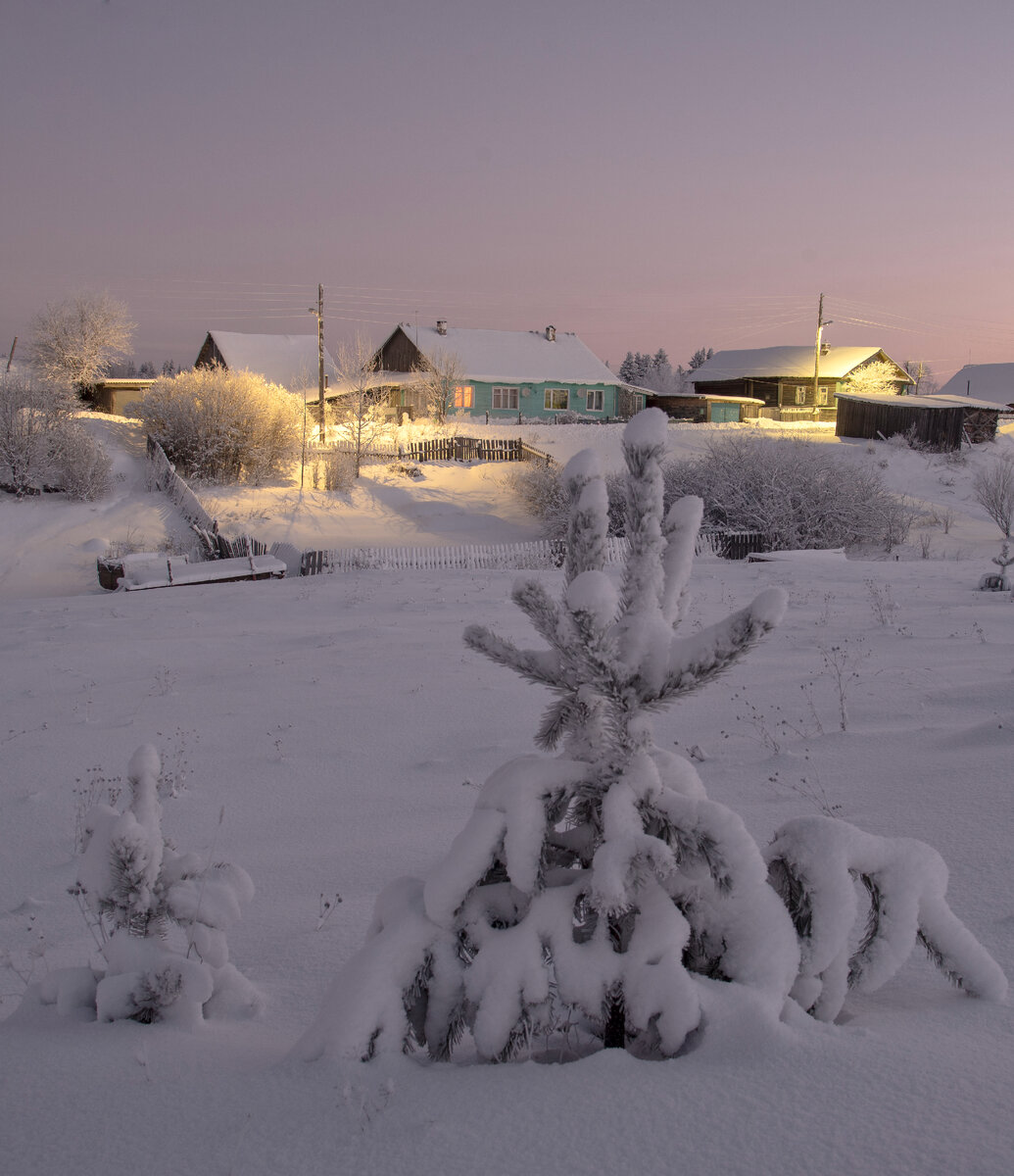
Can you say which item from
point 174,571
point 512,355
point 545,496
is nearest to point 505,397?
point 512,355

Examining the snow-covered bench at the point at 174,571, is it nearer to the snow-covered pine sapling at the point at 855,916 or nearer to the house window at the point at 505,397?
the snow-covered pine sapling at the point at 855,916

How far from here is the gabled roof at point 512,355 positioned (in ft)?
162

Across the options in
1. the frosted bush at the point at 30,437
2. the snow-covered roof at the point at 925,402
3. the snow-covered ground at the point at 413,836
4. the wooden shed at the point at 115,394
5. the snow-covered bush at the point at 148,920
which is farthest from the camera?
the wooden shed at the point at 115,394

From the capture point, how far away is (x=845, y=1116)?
1516 millimetres

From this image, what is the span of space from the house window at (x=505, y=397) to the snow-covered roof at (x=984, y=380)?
42.9m

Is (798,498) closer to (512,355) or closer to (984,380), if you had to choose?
(512,355)

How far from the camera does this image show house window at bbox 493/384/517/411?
49.8 m

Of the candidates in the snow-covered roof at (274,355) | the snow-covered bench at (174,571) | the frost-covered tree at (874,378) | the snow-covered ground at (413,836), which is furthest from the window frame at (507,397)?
the snow-covered ground at (413,836)

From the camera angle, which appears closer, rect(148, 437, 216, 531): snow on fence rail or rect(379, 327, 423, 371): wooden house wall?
rect(148, 437, 216, 531): snow on fence rail

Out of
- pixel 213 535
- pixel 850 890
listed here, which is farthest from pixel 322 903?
pixel 213 535

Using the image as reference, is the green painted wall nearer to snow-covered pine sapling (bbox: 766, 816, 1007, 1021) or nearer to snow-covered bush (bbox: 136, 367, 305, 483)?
snow-covered bush (bbox: 136, 367, 305, 483)

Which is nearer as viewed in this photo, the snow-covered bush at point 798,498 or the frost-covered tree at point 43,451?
the snow-covered bush at point 798,498

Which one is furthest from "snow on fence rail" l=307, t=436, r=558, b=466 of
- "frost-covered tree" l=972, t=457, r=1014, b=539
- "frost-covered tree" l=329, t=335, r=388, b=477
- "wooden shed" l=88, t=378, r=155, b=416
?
"wooden shed" l=88, t=378, r=155, b=416

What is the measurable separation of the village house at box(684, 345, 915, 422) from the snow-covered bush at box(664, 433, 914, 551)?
28.4 metres
